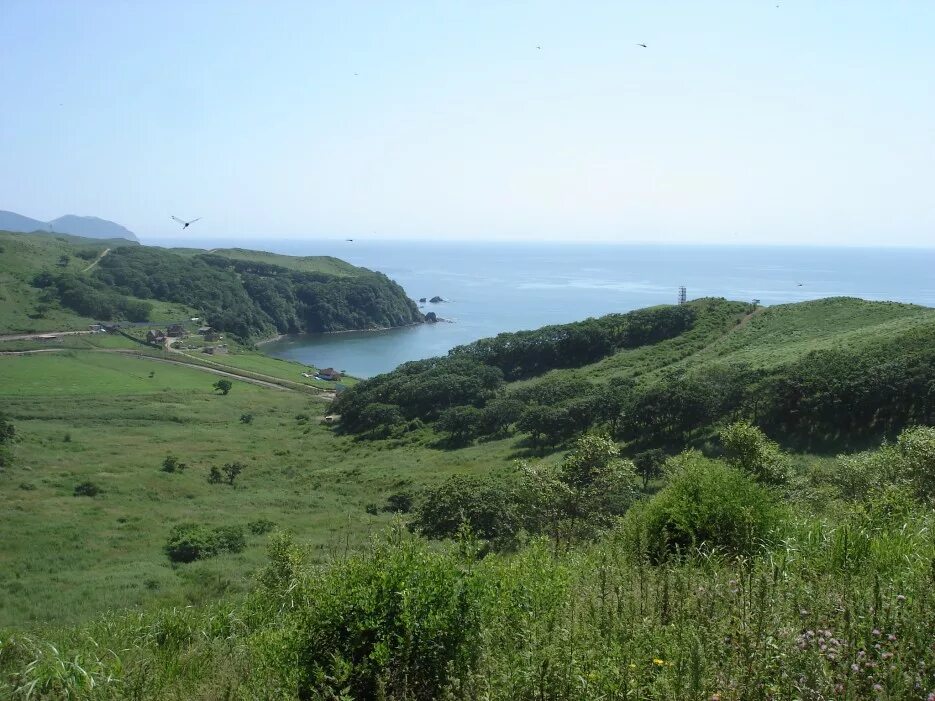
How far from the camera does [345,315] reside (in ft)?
435

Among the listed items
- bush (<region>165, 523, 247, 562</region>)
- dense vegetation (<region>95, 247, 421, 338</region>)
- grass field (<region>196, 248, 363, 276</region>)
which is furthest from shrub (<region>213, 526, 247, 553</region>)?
grass field (<region>196, 248, 363, 276</region>)

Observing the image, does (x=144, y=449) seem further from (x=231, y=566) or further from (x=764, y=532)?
(x=764, y=532)

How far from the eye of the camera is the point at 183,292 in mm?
121375

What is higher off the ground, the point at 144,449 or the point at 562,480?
the point at 562,480

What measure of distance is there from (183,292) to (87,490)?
9756cm

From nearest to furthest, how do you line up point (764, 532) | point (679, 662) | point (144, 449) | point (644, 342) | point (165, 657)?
point (679, 662)
point (165, 657)
point (764, 532)
point (144, 449)
point (644, 342)

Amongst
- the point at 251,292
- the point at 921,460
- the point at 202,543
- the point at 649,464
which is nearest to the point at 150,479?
the point at 202,543

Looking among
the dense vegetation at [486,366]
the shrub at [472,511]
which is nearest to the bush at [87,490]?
the shrub at [472,511]

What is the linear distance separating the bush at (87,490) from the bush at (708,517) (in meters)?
30.1

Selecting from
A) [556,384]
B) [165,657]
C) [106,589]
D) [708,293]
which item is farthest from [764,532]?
[708,293]

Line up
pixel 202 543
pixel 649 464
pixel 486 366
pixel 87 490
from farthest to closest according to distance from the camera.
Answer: pixel 486 366 < pixel 87 490 < pixel 649 464 < pixel 202 543

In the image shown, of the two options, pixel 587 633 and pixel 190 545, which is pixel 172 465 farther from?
pixel 587 633

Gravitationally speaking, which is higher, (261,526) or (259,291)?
(259,291)

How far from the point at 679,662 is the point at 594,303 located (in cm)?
13273
